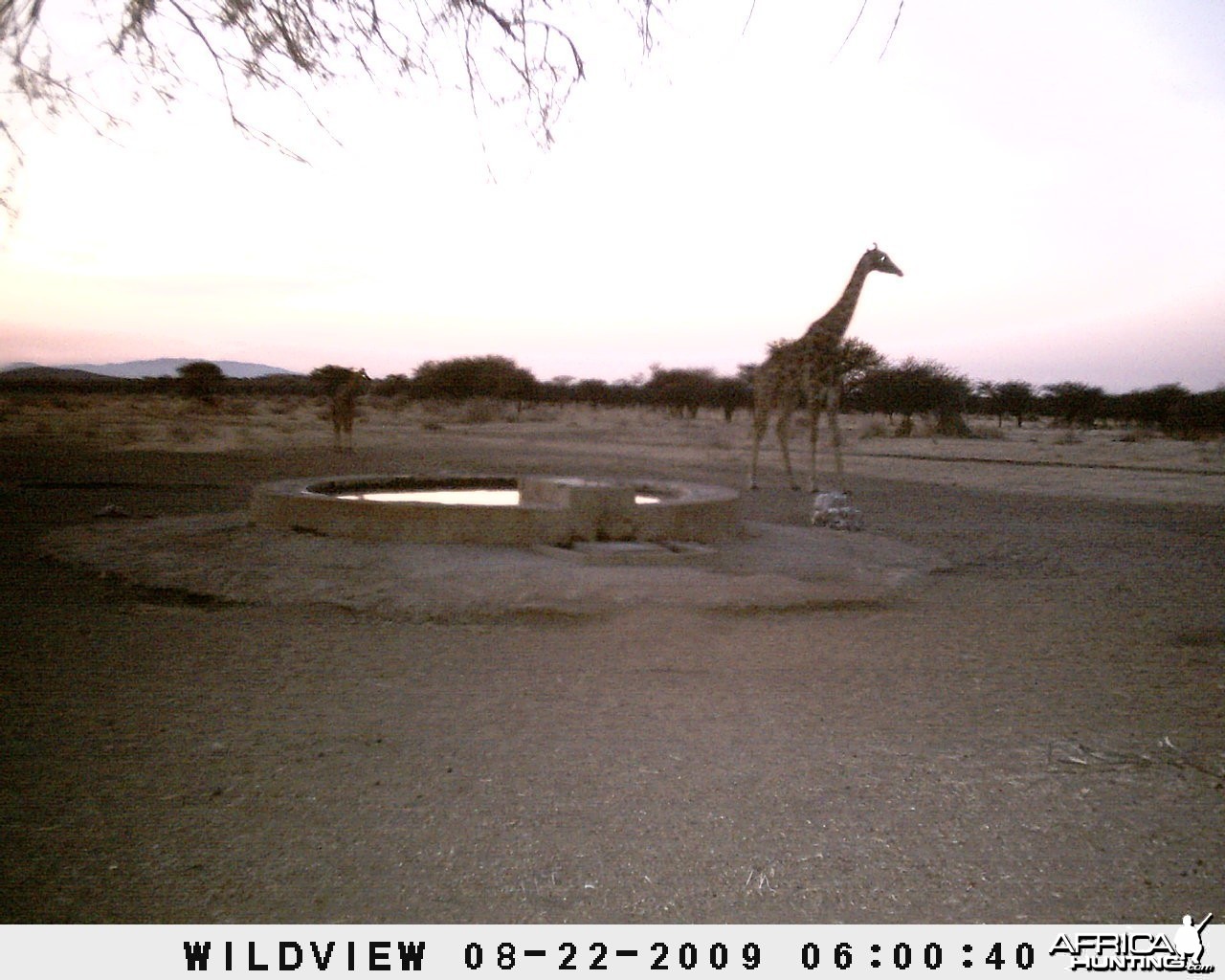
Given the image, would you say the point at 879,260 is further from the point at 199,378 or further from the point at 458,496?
the point at 199,378

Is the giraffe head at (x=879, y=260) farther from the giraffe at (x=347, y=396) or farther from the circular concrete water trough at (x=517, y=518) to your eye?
the giraffe at (x=347, y=396)

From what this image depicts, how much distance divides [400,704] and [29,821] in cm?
170

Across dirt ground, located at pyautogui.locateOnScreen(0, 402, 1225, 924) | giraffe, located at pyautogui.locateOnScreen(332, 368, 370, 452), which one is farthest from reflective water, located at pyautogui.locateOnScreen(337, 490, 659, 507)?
giraffe, located at pyautogui.locateOnScreen(332, 368, 370, 452)

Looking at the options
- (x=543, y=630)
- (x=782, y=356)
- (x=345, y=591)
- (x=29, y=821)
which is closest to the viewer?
(x=29, y=821)

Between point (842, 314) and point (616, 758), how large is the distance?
1113cm

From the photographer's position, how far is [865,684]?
17.4ft

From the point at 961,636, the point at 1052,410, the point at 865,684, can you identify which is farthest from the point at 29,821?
the point at 1052,410

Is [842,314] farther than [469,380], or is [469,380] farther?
[469,380]

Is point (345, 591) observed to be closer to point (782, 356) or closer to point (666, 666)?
point (666, 666)

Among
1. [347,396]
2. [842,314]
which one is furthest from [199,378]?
[842,314]

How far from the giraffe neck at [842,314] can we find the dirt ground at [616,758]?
6.27 metres

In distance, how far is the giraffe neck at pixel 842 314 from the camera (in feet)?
46.6

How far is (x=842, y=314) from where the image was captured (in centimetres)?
1422
